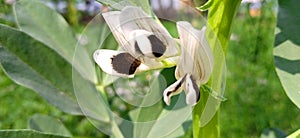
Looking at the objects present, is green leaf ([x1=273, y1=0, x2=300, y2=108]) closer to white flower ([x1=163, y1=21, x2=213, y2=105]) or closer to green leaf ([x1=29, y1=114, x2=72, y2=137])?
white flower ([x1=163, y1=21, x2=213, y2=105])

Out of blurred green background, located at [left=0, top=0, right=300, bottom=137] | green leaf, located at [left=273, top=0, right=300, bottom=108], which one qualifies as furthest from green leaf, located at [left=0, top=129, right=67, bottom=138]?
blurred green background, located at [left=0, top=0, right=300, bottom=137]

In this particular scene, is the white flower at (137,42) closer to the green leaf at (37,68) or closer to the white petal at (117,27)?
the white petal at (117,27)

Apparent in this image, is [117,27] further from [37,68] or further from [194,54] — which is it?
[37,68]

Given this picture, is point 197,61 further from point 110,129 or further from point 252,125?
point 252,125

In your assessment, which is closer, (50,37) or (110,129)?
(110,129)

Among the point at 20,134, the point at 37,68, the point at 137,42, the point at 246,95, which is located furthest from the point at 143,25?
the point at 246,95

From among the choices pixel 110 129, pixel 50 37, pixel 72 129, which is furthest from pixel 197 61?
pixel 72 129
